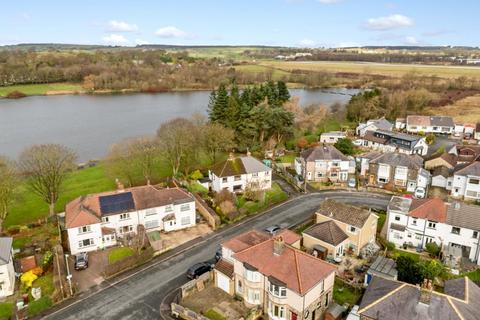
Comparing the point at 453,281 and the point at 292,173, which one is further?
the point at 292,173

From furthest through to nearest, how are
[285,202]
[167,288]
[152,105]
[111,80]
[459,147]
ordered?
[111,80], [152,105], [459,147], [285,202], [167,288]

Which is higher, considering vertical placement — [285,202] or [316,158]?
[316,158]

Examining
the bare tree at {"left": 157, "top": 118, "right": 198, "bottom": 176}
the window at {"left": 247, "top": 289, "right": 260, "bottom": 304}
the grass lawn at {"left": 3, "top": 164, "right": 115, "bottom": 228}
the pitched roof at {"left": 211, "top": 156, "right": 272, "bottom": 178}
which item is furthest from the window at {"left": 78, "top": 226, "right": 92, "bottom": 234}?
the bare tree at {"left": 157, "top": 118, "right": 198, "bottom": 176}

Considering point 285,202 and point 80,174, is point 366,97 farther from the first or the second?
point 80,174

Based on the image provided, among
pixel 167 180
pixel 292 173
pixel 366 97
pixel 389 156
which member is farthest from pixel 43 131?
pixel 366 97

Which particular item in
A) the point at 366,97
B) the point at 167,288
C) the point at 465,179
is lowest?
the point at 167,288

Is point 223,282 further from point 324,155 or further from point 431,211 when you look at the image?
point 324,155

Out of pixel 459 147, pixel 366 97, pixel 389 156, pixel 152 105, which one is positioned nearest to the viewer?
pixel 389 156
